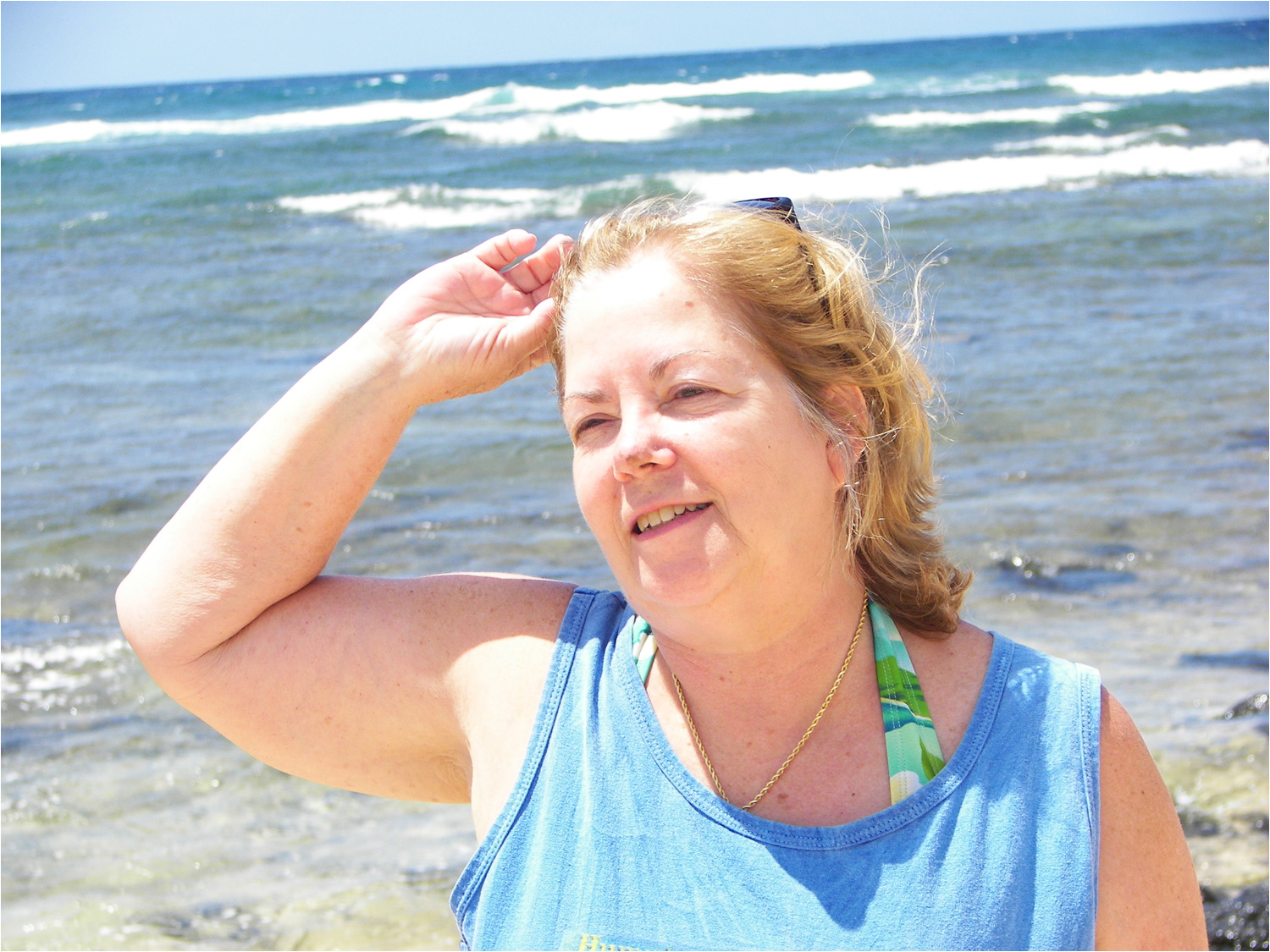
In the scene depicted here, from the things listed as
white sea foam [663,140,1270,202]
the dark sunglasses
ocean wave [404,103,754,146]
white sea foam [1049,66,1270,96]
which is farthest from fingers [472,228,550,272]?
white sea foam [1049,66,1270,96]

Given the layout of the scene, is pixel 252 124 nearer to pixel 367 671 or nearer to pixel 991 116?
pixel 991 116

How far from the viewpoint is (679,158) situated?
2303cm

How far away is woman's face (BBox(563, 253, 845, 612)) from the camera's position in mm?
1804

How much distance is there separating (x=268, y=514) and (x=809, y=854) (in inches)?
40.0

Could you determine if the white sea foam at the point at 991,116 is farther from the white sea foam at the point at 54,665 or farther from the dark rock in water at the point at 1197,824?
the dark rock in water at the point at 1197,824

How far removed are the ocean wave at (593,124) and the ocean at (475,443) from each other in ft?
11.3

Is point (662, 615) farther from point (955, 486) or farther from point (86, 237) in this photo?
point (86, 237)

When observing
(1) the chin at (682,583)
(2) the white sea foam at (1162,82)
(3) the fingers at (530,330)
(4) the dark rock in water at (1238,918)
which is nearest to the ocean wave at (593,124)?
(2) the white sea foam at (1162,82)

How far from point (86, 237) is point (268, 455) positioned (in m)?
16.8

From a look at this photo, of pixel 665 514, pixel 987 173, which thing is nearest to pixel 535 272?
pixel 665 514

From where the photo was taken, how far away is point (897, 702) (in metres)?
1.86

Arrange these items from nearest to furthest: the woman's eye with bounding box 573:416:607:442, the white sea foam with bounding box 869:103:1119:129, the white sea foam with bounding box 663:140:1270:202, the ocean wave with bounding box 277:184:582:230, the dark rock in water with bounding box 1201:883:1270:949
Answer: the woman's eye with bounding box 573:416:607:442, the dark rock in water with bounding box 1201:883:1270:949, the ocean wave with bounding box 277:184:582:230, the white sea foam with bounding box 663:140:1270:202, the white sea foam with bounding box 869:103:1119:129

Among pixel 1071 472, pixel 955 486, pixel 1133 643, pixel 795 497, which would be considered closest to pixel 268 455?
pixel 795 497

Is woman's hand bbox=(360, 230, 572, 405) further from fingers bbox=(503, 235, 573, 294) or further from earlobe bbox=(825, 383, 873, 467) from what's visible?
earlobe bbox=(825, 383, 873, 467)
